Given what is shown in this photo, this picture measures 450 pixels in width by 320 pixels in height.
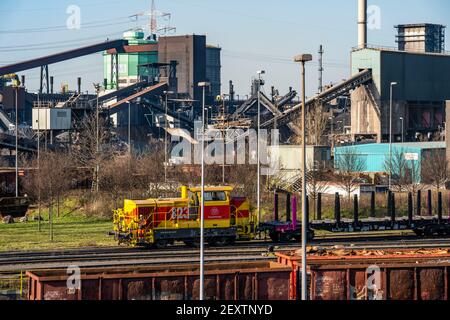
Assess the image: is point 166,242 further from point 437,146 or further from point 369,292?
point 437,146

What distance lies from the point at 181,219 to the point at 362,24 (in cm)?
6225

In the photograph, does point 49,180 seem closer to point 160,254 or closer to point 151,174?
point 151,174

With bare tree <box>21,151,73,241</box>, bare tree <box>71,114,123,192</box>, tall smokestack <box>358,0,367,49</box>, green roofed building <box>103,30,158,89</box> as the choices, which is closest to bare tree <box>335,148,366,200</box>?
bare tree <box>71,114,123,192</box>

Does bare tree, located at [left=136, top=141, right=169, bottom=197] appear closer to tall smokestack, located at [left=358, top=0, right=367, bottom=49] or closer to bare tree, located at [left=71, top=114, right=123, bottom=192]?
bare tree, located at [left=71, top=114, right=123, bottom=192]

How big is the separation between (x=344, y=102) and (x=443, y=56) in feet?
142

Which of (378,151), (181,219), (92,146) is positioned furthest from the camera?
(378,151)

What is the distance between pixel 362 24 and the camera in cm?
9625

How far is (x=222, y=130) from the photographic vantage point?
3002 inches

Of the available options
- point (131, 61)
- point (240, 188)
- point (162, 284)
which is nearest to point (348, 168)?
point (240, 188)

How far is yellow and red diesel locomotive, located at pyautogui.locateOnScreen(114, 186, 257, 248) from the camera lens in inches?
1522

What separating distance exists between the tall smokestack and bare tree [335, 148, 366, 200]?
2458 cm

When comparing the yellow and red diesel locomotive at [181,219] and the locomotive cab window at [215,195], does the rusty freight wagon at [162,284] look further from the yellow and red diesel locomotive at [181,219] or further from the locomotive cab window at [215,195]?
the locomotive cab window at [215,195]

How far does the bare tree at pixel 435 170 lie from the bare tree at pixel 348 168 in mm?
5166
